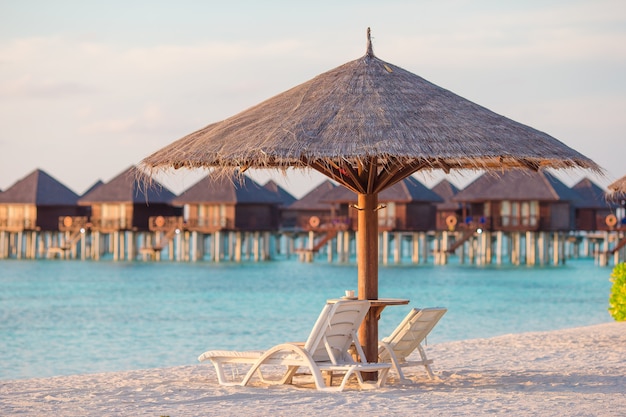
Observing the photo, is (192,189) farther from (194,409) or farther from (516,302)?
(194,409)

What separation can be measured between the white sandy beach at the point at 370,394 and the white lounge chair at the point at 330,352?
18 cm

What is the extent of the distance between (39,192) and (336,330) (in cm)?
5247

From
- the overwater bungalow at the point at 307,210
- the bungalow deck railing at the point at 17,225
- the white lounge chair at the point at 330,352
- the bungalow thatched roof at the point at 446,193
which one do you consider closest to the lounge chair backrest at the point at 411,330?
the white lounge chair at the point at 330,352

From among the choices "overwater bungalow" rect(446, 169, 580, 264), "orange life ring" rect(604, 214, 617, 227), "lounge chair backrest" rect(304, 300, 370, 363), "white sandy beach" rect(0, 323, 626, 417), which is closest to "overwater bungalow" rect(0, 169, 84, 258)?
"overwater bungalow" rect(446, 169, 580, 264)

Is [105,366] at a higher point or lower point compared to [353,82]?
lower

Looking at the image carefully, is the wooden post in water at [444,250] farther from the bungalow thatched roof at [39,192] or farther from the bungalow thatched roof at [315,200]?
the bungalow thatched roof at [39,192]

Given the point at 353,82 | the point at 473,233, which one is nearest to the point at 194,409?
the point at 353,82

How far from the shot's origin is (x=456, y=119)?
9.31 m

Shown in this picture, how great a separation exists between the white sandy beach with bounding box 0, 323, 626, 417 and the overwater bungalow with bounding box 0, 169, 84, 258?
4958 cm

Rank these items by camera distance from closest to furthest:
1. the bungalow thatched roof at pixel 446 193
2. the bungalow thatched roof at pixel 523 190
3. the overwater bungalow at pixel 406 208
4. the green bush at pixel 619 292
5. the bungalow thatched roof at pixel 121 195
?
the green bush at pixel 619 292
the bungalow thatched roof at pixel 523 190
the overwater bungalow at pixel 406 208
the bungalow thatched roof at pixel 121 195
the bungalow thatched roof at pixel 446 193

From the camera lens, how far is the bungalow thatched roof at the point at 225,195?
54188 millimetres

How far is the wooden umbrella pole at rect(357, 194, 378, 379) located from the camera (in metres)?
9.46

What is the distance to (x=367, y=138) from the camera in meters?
8.91

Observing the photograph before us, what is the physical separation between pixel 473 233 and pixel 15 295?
2331 centimetres
